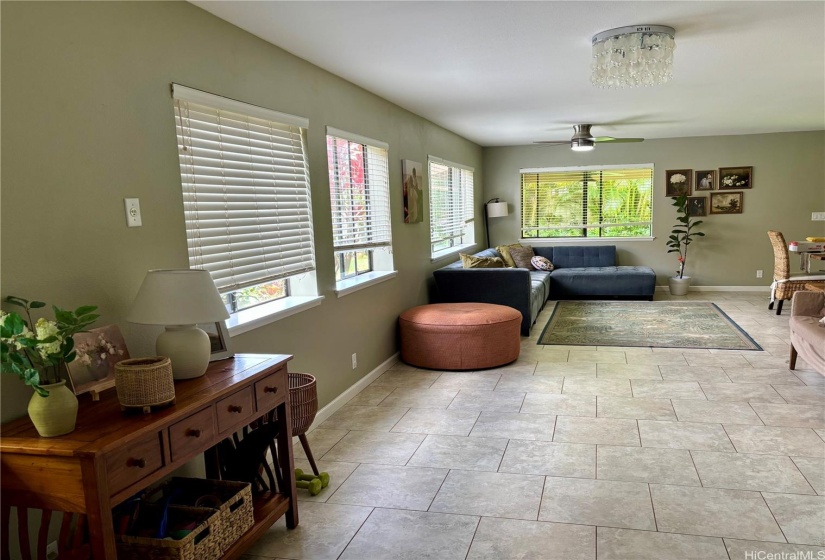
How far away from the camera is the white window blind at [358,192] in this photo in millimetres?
3982

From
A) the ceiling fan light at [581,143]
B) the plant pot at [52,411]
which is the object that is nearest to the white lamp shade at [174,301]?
the plant pot at [52,411]

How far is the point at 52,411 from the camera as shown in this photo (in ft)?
5.21

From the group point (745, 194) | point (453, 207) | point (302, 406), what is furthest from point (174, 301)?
point (745, 194)

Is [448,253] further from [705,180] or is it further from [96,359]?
[96,359]

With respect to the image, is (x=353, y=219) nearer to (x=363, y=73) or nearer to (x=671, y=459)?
(x=363, y=73)

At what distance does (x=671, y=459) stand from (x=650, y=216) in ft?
20.6

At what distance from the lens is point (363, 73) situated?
12.5ft

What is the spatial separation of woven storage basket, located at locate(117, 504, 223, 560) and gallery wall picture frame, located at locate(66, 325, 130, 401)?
47cm

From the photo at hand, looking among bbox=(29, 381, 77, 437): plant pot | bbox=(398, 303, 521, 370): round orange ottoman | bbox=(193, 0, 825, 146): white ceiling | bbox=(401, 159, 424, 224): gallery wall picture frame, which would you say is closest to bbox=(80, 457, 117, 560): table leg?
bbox=(29, 381, 77, 437): plant pot

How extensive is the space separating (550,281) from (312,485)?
19.3 ft

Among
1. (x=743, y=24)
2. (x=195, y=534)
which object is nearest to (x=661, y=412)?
(x=743, y=24)

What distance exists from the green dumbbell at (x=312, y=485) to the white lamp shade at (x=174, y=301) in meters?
1.05

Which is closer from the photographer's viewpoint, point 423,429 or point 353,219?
point 423,429

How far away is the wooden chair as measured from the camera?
1.67 m
